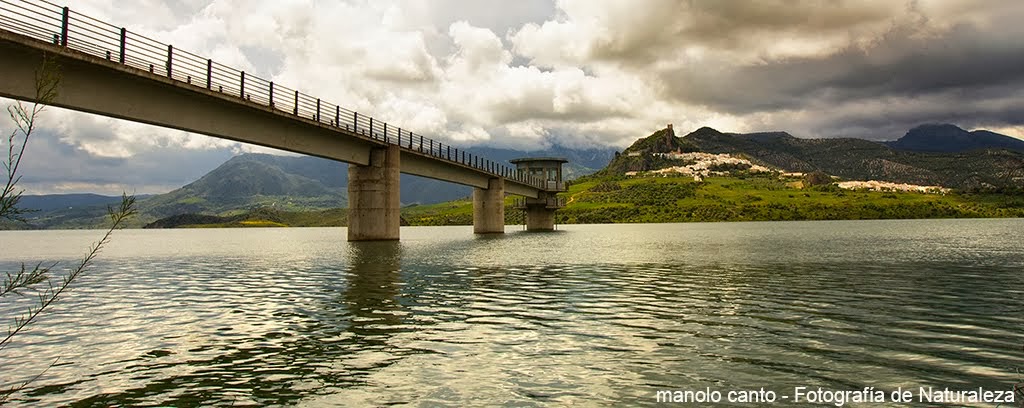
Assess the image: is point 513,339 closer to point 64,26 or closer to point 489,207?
point 64,26

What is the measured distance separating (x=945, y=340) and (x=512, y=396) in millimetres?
12022

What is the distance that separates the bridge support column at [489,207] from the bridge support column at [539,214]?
36.1 m

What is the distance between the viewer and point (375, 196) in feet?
250

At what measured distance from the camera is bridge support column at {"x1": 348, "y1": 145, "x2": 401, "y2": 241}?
76062 mm

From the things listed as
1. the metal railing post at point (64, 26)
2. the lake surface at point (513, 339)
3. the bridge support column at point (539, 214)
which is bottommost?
the lake surface at point (513, 339)

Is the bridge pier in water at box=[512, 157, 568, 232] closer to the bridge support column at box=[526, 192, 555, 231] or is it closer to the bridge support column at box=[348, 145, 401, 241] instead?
the bridge support column at box=[526, 192, 555, 231]

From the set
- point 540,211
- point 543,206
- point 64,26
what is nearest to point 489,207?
point 543,206

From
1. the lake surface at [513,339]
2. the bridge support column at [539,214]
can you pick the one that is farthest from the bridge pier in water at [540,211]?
the lake surface at [513,339]

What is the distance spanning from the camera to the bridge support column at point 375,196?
2995 inches

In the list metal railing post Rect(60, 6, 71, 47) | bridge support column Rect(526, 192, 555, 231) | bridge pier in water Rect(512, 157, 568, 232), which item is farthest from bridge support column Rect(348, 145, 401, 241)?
bridge support column Rect(526, 192, 555, 231)

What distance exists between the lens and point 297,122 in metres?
60.1

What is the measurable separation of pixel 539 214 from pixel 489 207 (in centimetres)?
4218

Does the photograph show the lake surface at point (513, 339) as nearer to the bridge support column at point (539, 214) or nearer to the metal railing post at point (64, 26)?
the metal railing post at point (64, 26)

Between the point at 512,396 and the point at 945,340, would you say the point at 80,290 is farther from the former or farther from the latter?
the point at 945,340
